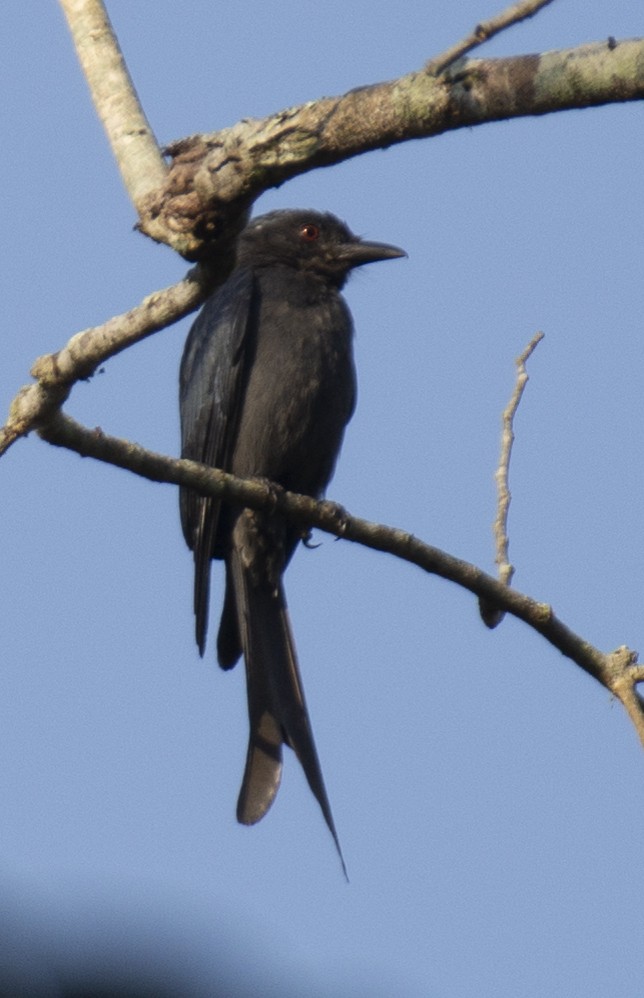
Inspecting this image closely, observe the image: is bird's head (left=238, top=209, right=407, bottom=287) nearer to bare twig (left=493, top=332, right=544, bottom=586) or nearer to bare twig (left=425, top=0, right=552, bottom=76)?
bare twig (left=493, top=332, right=544, bottom=586)

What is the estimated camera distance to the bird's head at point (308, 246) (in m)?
7.54

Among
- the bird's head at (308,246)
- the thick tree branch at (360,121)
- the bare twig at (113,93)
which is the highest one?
the bird's head at (308,246)

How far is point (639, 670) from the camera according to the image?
4793mm

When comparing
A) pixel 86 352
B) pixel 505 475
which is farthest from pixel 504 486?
pixel 86 352

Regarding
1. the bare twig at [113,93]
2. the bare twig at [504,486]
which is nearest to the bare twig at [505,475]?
the bare twig at [504,486]

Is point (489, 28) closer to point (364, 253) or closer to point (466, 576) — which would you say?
point (466, 576)

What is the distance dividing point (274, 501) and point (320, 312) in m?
2.18

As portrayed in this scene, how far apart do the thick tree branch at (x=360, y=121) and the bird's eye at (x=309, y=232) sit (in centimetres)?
388

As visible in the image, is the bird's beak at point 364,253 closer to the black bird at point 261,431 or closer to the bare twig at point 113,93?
the black bird at point 261,431

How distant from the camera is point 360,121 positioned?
3.33m

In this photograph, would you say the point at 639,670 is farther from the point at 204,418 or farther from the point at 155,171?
the point at 204,418

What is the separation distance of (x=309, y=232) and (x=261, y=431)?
51.8 inches

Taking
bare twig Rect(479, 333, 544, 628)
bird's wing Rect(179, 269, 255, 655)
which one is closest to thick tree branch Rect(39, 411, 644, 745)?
bare twig Rect(479, 333, 544, 628)

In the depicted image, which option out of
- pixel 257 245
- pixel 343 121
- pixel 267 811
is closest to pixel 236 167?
pixel 343 121
